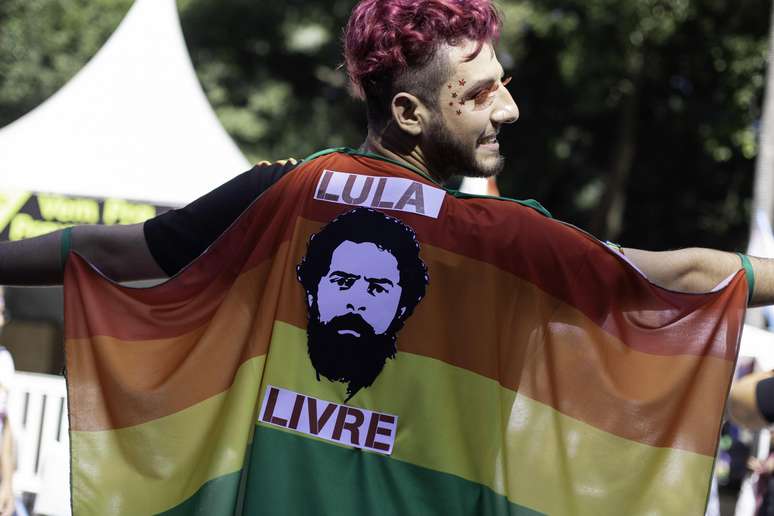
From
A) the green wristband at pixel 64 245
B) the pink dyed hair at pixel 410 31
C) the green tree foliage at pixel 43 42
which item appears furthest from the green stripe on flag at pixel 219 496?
the green tree foliage at pixel 43 42

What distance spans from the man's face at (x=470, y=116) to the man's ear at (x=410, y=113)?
0.07 feet

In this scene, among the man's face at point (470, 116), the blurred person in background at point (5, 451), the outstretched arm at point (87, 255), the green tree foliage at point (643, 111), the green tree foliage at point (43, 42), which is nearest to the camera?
the man's face at point (470, 116)

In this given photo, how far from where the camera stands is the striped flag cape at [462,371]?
2072mm

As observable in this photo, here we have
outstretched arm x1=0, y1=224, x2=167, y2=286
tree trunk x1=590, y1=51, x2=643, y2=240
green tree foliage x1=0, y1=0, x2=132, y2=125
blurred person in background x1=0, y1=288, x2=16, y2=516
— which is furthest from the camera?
tree trunk x1=590, y1=51, x2=643, y2=240

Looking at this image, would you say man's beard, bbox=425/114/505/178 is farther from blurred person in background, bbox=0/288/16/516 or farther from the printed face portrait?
blurred person in background, bbox=0/288/16/516

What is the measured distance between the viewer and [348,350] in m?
2.13

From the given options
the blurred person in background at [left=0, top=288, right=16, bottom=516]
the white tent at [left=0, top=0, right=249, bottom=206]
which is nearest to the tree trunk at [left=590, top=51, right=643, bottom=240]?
the white tent at [left=0, top=0, right=249, bottom=206]

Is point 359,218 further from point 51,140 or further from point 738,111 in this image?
point 738,111

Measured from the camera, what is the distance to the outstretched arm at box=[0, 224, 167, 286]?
90.9 inches

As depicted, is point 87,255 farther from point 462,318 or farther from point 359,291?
point 462,318

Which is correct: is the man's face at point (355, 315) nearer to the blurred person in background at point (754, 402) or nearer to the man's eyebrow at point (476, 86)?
the man's eyebrow at point (476, 86)

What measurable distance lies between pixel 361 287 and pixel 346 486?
0.39 meters

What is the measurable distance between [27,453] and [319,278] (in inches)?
238

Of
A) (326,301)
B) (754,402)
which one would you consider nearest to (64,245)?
(326,301)
